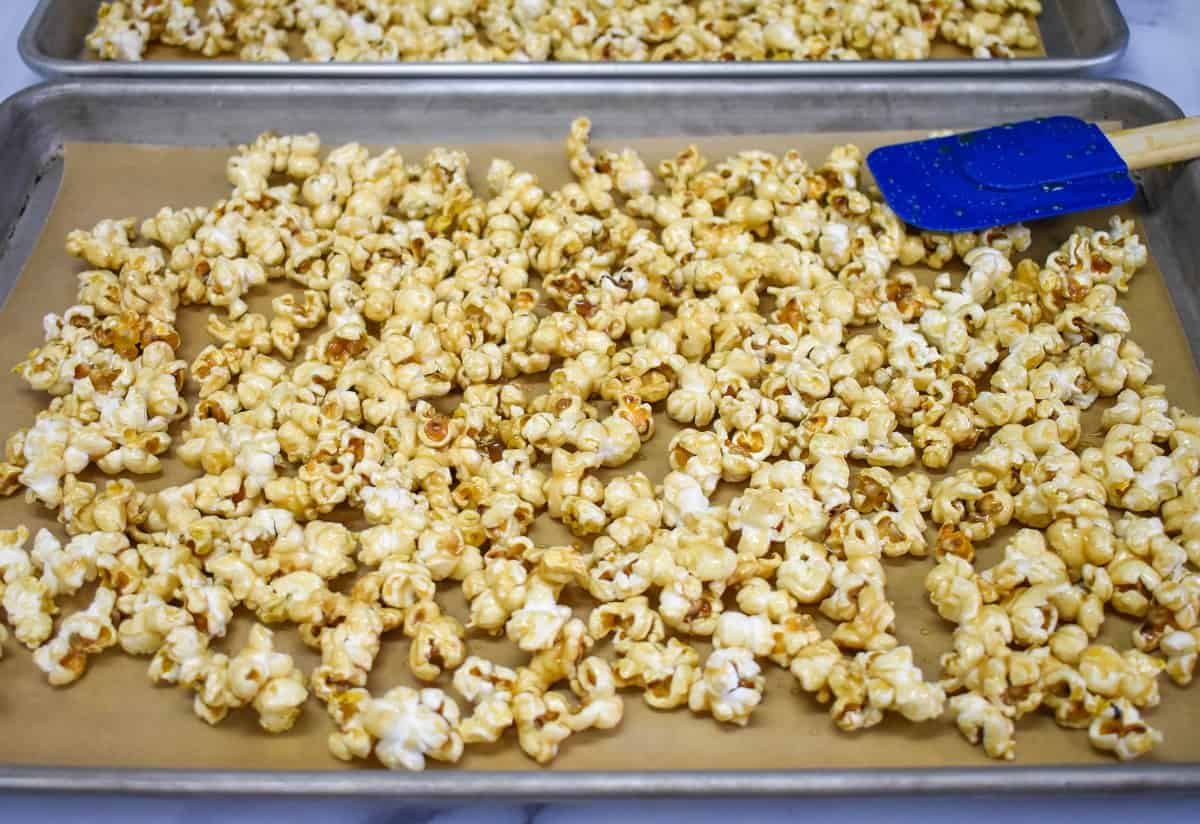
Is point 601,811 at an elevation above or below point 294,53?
below

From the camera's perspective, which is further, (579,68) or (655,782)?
(579,68)

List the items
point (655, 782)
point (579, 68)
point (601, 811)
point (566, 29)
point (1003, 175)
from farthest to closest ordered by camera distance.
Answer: point (566, 29) → point (579, 68) → point (1003, 175) → point (601, 811) → point (655, 782)

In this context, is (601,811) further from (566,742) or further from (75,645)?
(75,645)

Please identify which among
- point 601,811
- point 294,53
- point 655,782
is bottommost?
point 601,811

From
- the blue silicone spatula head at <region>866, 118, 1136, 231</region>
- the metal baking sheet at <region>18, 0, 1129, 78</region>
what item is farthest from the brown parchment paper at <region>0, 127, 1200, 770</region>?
the metal baking sheet at <region>18, 0, 1129, 78</region>

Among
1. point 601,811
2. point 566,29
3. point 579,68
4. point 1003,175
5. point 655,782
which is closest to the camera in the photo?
point 655,782

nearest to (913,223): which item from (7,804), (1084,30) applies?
(1084,30)

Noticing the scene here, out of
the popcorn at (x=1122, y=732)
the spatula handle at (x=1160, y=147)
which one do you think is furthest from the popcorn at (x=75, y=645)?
the spatula handle at (x=1160, y=147)

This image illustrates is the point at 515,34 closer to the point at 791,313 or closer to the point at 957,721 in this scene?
the point at 791,313

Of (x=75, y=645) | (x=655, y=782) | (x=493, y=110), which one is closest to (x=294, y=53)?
(x=493, y=110)
